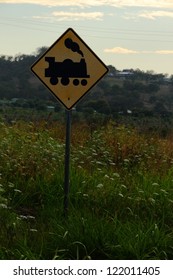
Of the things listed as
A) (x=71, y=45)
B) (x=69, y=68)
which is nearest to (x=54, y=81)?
(x=69, y=68)

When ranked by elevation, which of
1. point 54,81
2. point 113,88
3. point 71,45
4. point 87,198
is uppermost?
point 71,45

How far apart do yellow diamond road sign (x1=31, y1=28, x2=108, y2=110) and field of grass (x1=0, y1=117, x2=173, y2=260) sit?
1484 mm

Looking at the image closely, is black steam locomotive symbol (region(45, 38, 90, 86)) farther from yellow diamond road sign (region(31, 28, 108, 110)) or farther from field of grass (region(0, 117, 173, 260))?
field of grass (region(0, 117, 173, 260))

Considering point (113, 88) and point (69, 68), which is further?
point (113, 88)

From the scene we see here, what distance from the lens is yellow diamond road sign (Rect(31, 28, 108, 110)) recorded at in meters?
6.73

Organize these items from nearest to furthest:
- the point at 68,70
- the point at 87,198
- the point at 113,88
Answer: the point at 68,70
the point at 87,198
the point at 113,88

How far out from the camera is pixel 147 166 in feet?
33.7

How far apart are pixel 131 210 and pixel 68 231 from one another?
1786 millimetres

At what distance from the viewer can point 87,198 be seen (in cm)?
758

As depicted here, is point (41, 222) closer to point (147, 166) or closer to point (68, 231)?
point (68, 231)

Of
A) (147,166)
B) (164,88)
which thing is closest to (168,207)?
(147,166)

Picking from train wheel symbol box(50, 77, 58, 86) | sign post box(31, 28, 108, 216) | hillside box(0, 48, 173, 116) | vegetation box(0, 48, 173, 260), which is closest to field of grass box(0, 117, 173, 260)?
vegetation box(0, 48, 173, 260)

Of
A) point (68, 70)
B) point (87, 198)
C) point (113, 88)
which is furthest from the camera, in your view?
point (113, 88)

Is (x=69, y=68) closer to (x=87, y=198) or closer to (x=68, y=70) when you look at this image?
(x=68, y=70)
